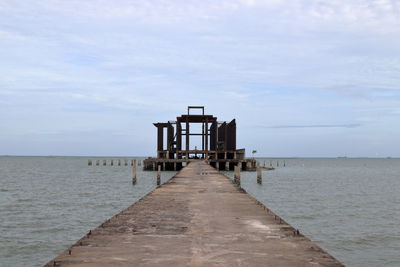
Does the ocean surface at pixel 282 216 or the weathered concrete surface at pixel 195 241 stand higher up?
the weathered concrete surface at pixel 195 241

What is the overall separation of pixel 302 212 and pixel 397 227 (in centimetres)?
521

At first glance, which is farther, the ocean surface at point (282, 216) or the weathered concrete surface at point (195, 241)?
the ocean surface at point (282, 216)

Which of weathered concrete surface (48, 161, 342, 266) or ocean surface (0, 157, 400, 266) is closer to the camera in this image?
weathered concrete surface (48, 161, 342, 266)

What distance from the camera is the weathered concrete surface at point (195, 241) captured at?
6582mm

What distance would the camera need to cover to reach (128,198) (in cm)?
2886

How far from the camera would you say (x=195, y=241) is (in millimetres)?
8039

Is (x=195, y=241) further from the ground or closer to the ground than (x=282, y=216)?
further from the ground

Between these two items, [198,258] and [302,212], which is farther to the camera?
[302,212]

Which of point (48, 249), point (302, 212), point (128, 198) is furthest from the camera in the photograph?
point (128, 198)

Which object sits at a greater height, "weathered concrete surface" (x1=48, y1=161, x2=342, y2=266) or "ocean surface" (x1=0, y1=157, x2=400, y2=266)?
"weathered concrete surface" (x1=48, y1=161, x2=342, y2=266)

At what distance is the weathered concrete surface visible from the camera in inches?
259

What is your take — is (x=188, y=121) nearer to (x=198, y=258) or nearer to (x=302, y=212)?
(x=302, y=212)

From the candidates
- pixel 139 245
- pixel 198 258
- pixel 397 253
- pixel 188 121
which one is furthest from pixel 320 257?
pixel 188 121

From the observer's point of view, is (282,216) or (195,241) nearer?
(195,241)
